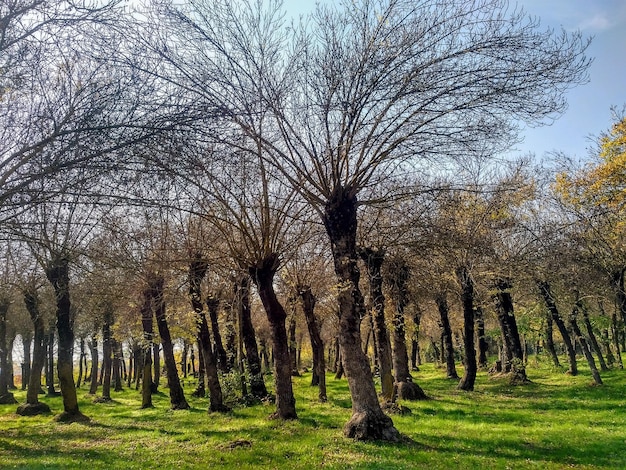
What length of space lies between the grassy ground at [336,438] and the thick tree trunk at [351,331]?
1.74ft

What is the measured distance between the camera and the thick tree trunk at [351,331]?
11.2 metres

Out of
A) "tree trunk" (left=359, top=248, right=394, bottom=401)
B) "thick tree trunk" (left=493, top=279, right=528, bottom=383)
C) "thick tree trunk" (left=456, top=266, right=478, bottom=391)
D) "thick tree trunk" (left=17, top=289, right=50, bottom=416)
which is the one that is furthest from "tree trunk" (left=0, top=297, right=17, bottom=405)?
"thick tree trunk" (left=493, top=279, right=528, bottom=383)

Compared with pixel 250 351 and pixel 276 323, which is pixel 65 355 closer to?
pixel 250 351

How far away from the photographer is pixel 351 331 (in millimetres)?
12109

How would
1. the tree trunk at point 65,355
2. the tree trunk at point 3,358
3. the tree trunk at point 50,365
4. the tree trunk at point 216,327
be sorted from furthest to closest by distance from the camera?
the tree trunk at point 50,365 → the tree trunk at point 3,358 → the tree trunk at point 216,327 → the tree trunk at point 65,355

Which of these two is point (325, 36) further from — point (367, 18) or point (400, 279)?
point (400, 279)

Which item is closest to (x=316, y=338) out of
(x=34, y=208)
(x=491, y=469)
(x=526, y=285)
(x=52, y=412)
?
(x=526, y=285)

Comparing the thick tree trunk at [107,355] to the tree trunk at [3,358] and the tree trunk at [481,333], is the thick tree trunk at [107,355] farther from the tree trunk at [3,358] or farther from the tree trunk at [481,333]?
the tree trunk at [481,333]

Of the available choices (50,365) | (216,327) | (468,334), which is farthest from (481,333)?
(50,365)

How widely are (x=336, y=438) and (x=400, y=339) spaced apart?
11.0 meters

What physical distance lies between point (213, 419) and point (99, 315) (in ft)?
53.9

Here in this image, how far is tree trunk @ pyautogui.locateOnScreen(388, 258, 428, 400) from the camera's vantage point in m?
19.5

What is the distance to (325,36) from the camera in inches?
461

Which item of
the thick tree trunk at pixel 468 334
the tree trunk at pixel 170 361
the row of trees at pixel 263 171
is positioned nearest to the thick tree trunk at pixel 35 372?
the row of trees at pixel 263 171
